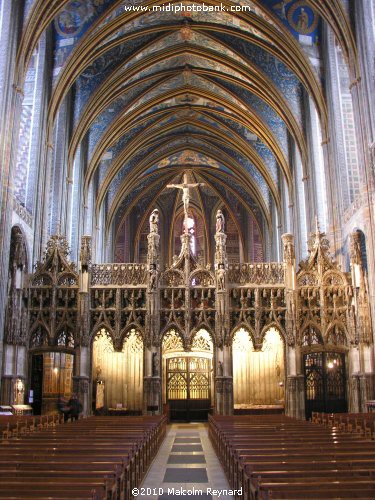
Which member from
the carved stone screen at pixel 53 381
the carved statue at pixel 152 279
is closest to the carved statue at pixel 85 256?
the carved statue at pixel 152 279

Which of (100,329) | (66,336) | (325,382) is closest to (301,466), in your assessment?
(100,329)

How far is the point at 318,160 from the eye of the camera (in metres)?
27.6

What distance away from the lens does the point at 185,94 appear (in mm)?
34438

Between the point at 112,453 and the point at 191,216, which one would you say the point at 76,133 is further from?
the point at 112,453

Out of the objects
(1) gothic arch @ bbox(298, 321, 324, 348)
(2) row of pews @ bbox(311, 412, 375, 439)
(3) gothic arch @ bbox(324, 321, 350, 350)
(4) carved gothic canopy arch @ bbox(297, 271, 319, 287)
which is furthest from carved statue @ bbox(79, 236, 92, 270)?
(2) row of pews @ bbox(311, 412, 375, 439)

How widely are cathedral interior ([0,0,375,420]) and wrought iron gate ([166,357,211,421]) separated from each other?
6 centimetres

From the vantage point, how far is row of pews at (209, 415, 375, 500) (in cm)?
500

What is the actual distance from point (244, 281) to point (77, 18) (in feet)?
44.7

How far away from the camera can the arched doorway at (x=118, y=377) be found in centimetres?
2528

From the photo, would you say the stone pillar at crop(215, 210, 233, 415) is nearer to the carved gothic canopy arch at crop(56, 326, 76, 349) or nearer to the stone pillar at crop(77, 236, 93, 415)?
the stone pillar at crop(77, 236, 93, 415)

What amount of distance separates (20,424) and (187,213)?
12.5 meters

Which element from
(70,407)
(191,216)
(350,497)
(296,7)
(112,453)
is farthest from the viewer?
(191,216)

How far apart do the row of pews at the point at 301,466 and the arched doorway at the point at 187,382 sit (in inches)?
624

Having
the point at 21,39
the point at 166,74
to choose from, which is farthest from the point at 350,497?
the point at 166,74
